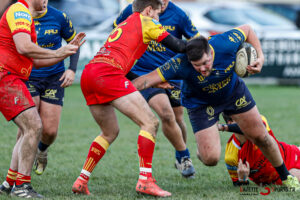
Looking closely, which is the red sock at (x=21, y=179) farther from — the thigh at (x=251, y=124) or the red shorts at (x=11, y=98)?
the thigh at (x=251, y=124)

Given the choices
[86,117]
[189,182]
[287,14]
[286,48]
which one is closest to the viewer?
[189,182]

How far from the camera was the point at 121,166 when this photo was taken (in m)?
7.30

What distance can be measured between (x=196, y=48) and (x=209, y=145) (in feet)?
3.98

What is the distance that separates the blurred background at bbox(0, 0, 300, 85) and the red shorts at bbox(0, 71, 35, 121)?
44.4ft

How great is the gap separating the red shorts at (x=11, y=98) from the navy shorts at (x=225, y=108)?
1.82 metres

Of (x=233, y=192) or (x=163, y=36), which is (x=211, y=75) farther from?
(x=233, y=192)

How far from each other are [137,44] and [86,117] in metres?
7.00

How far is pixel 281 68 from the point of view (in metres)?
19.2

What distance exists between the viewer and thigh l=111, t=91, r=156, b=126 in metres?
5.32

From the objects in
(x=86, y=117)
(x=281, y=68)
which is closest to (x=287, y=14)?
(x=281, y=68)

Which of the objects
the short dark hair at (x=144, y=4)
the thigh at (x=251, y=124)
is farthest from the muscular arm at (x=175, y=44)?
the thigh at (x=251, y=124)

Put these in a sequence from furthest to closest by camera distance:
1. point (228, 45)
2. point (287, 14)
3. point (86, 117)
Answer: point (287, 14), point (86, 117), point (228, 45)

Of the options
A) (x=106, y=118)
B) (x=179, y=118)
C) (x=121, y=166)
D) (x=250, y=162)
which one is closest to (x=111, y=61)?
(x=106, y=118)

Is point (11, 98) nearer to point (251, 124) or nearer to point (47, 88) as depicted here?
point (47, 88)
